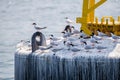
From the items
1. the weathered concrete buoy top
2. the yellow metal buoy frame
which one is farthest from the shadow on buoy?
the yellow metal buoy frame

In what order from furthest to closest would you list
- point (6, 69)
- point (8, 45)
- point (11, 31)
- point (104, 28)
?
1. point (11, 31)
2. point (8, 45)
3. point (6, 69)
4. point (104, 28)

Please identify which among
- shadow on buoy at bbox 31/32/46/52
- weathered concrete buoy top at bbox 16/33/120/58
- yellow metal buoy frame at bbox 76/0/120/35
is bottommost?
weathered concrete buoy top at bbox 16/33/120/58

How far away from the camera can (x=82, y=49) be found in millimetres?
25531

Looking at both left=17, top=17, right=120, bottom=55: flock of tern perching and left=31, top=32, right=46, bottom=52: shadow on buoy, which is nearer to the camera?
left=17, top=17, right=120, bottom=55: flock of tern perching

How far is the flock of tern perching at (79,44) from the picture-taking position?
83.4 ft

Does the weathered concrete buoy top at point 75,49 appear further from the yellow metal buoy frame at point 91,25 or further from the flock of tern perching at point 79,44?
the yellow metal buoy frame at point 91,25

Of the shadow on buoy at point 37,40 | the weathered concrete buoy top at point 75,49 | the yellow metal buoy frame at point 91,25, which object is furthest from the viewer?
the yellow metal buoy frame at point 91,25

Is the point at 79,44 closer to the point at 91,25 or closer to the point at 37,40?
the point at 37,40

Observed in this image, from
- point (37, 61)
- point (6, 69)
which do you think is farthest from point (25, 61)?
point (6, 69)

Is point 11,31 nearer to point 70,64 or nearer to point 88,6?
point 88,6

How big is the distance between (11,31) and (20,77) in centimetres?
4793

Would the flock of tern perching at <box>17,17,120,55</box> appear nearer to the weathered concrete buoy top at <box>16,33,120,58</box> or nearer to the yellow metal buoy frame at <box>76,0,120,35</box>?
the weathered concrete buoy top at <box>16,33,120,58</box>

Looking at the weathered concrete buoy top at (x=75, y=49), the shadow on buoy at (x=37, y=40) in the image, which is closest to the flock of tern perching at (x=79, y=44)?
the weathered concrete buoy top at (x=75, y=49)

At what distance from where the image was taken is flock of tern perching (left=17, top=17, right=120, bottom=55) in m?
25.4
